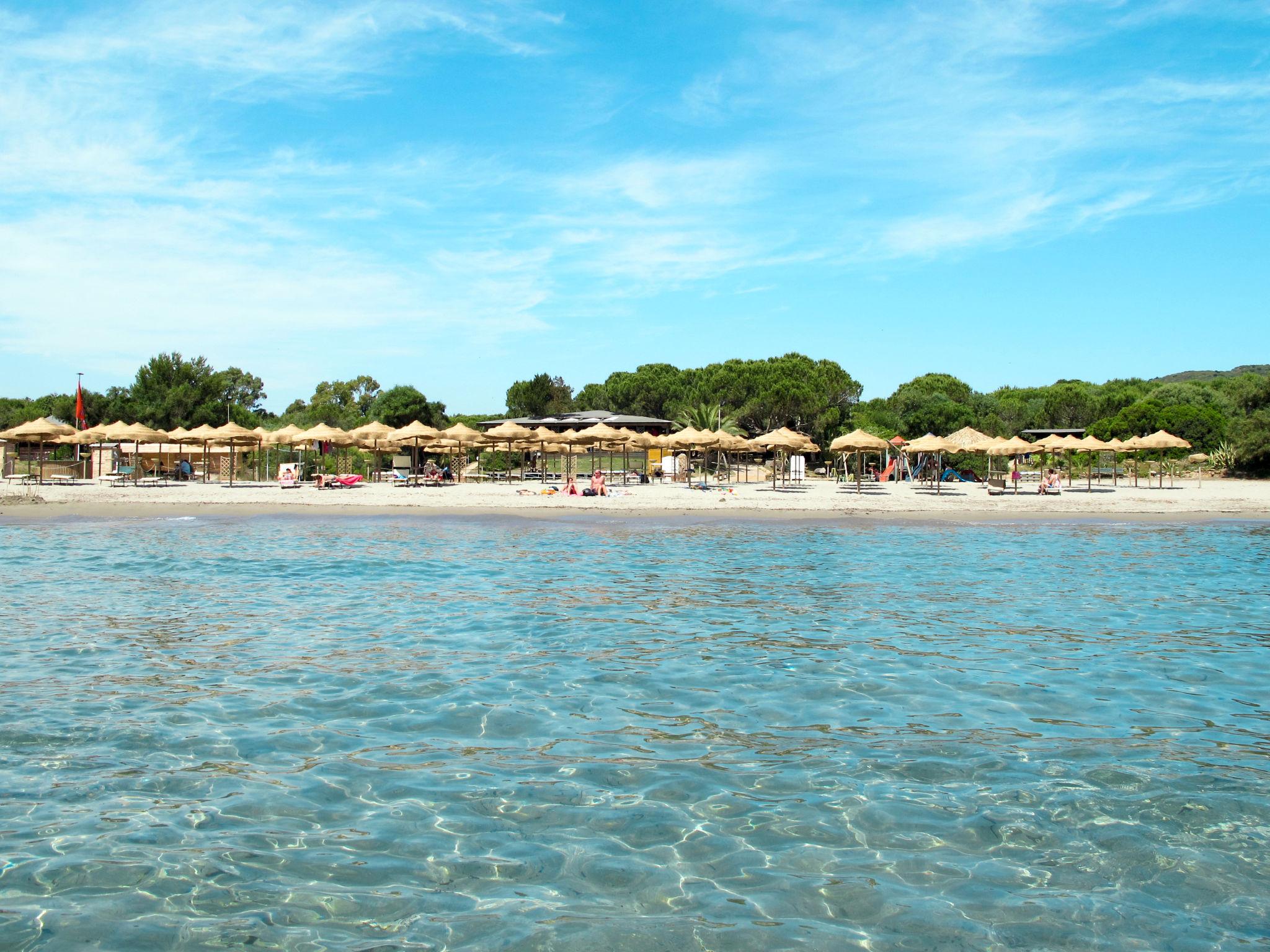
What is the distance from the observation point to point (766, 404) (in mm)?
55000

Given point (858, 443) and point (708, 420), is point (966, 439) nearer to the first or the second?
point (858, 443)

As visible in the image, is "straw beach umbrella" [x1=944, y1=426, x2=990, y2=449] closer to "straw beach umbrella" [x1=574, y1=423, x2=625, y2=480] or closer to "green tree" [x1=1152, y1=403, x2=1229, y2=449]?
"straw beach umbrella" [x1=574, y1=423, x2=625, y2=480]

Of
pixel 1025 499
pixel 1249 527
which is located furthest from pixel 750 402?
pixel 1249 527

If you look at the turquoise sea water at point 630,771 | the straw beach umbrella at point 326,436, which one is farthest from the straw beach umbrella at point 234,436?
the turquoise sea water at point 630,771

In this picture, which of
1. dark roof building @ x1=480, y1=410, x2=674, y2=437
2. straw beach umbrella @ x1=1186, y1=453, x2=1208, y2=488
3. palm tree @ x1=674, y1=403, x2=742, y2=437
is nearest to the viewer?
straw beach umbrella @ x1=1186, y1=453, x2=1208, y2=488

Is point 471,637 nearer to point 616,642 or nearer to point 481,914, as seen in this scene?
point 616,642

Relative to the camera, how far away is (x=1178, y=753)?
5242 mm

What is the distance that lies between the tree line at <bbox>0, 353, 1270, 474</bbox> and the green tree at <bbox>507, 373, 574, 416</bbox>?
0.30 ft

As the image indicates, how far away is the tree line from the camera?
50562mm

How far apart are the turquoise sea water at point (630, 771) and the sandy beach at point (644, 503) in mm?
12902

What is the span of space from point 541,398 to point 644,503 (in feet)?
147

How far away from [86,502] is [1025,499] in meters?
25.3

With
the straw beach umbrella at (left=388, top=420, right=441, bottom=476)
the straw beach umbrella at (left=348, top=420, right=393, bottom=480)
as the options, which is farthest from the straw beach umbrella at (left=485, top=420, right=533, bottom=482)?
the straw beach umbrella at (left=348, top=420, right=393, bottom=480)

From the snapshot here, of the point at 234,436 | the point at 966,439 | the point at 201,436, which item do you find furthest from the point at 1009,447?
the point at 201,436
